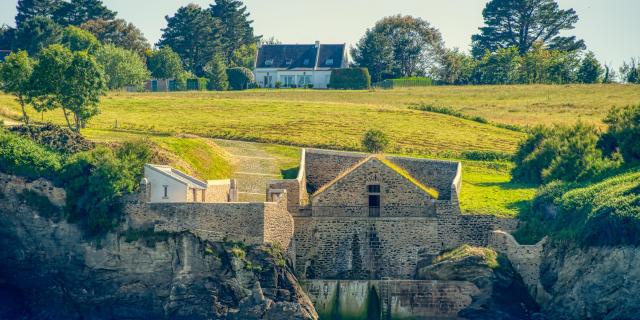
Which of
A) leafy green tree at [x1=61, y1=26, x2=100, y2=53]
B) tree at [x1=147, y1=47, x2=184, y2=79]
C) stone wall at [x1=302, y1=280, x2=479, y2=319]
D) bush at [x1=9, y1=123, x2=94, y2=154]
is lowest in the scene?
stone wall at [x1=302, y1=280, x2=479, y2=319]

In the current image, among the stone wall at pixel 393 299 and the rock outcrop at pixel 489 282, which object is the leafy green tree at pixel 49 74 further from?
the rock outcrop at pixel 489 282

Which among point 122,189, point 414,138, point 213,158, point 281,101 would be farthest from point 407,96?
point 122,189

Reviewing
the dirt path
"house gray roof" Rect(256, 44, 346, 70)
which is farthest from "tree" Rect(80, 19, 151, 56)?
the dirt path

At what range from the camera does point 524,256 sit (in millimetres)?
67938

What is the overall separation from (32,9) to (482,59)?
35.9 metres

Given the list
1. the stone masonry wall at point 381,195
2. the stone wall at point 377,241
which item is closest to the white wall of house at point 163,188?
the stone wall at point 377,241

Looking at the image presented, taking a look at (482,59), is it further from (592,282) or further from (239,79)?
(592,282)

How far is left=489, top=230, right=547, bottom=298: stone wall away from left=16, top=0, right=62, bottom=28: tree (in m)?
64.4

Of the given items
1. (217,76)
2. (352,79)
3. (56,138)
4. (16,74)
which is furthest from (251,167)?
(217,76)

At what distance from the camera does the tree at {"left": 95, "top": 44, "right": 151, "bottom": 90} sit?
111m

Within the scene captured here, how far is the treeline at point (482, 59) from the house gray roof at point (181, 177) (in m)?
51.3

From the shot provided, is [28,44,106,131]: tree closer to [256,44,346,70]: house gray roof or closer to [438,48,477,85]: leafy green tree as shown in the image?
[256,44,346,70]: house gray roof

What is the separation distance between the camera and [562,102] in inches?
4008

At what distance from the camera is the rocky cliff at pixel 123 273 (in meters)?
65.9
